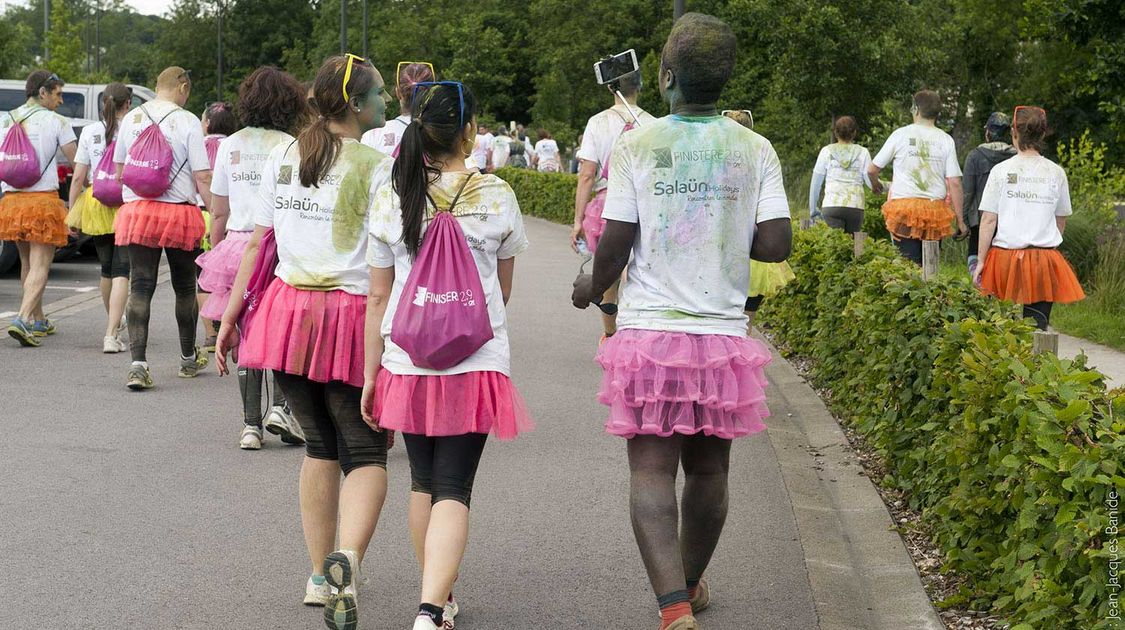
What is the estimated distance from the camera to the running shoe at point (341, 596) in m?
4.39

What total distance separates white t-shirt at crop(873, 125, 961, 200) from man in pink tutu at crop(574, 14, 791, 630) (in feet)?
24.7

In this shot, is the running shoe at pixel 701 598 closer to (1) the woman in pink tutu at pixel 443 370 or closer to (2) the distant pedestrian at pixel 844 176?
(1) the woman in pink tutu at pixel 443 370

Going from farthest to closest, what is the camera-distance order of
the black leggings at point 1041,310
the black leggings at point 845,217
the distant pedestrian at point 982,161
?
the black leggings at point 845,217
the distant pedestrian at point 982,161
the black leggings at point 1041,310

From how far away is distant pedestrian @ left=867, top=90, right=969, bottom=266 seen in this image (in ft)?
37.7

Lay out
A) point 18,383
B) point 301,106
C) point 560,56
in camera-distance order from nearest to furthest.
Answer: point 301,106 → point 18,383 → point 560,56

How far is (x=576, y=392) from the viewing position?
9727 millimetres

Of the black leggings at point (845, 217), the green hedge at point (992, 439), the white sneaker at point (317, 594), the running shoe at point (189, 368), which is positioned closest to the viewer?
the green hedge at point (992, 439)

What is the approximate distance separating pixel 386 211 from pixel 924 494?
9.34 ft

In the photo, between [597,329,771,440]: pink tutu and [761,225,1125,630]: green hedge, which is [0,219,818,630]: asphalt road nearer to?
[761,225,1125,630]: green hedge

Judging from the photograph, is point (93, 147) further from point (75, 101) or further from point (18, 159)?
point (75, 101)

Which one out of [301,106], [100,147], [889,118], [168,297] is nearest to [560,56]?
[889,118]

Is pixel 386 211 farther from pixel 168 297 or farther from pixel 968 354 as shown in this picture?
pixel 168 297

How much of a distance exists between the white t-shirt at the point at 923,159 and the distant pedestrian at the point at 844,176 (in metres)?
2.24

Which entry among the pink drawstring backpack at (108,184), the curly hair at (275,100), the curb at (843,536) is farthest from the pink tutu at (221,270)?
the curb at (843,536)
